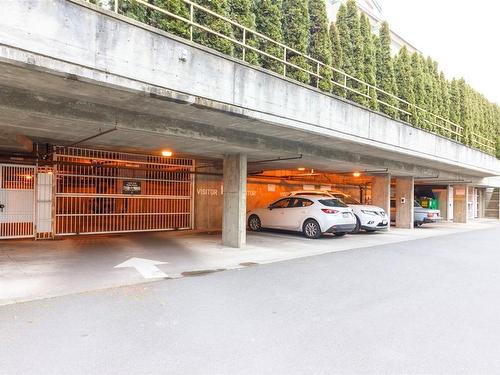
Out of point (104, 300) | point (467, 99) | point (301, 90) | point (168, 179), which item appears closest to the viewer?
point (104, 300)

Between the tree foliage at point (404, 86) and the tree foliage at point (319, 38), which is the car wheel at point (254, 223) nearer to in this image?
the tree foliage at point (319, 38)

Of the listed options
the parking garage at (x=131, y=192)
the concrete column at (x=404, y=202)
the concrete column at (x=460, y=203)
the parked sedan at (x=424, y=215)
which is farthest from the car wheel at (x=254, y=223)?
the concrete column at (x=460, y=203)

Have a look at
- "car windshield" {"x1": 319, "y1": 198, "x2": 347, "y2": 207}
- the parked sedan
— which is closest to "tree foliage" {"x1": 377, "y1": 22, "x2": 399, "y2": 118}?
"car windshield" {"x1": 319, "y1": 198, "x2": 347, "y2": 207}

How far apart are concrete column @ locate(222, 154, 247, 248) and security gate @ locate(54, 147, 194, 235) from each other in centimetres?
367

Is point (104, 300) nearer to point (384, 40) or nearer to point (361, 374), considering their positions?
point (361, 374)

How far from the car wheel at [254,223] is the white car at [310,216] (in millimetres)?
229

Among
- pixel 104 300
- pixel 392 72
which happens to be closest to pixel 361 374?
pixel 104 300

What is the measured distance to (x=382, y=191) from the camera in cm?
1755

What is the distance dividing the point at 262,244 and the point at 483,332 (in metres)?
7.33

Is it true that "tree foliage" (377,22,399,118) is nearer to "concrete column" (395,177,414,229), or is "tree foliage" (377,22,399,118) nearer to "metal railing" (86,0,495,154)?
"metal railing" (86,0,495,154)

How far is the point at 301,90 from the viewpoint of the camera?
8.75 meters

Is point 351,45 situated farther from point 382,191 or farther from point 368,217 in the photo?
point 382,191

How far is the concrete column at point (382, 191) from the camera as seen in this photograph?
17406 mm

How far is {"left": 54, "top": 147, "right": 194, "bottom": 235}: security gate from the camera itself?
39.6 ft
